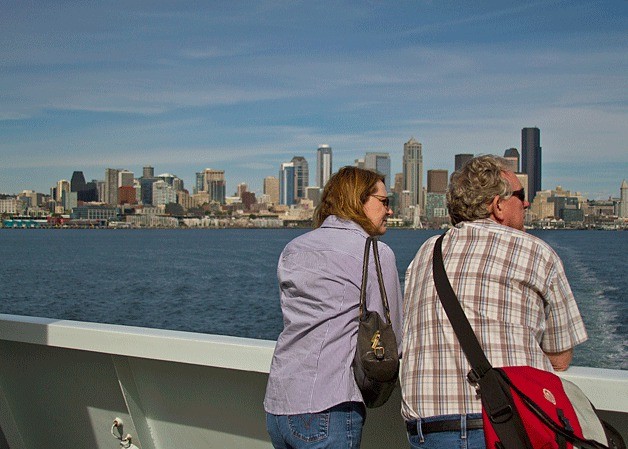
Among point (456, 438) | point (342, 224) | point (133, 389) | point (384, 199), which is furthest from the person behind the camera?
point (133, 389)

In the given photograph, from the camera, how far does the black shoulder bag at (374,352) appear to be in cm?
225

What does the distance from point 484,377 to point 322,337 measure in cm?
52

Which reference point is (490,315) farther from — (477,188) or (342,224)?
(342,224)

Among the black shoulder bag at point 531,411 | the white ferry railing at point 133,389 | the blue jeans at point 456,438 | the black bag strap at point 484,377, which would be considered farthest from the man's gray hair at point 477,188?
the white ferry railing at point 133,389

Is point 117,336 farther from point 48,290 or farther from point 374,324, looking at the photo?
point 48,290

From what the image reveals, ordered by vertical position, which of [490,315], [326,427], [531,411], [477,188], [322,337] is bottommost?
[326,427]

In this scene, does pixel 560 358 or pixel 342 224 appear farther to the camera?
pixel 342 224

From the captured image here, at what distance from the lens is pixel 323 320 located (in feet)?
7.63

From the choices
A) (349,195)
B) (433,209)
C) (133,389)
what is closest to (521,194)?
(349,195)

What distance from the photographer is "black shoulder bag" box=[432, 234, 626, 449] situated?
6.24 feet

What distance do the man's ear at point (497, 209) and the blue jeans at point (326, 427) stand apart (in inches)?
26.8

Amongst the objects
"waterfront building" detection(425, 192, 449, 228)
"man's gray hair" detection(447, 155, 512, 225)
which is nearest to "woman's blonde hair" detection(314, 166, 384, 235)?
"man's gray hair" detection(447, 155, 512, 225)

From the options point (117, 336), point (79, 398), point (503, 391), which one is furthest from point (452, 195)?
point (79, 398)

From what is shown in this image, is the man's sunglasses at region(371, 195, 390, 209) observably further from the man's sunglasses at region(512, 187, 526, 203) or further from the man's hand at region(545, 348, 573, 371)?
the man's hand at region(545, 348, 573, 371)
